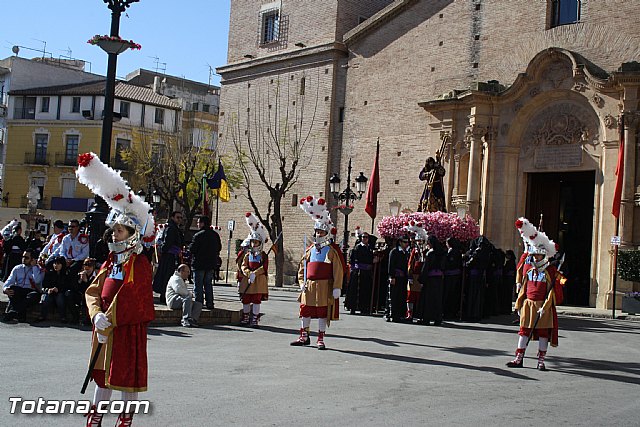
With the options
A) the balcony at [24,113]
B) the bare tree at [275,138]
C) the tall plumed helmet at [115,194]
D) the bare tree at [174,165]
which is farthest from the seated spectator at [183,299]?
the balcony at [24,113]

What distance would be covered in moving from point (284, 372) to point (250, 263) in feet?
19.5

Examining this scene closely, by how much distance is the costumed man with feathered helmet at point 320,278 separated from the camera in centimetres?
1303

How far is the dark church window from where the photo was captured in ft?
88.2

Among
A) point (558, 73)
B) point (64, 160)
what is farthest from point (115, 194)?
point (64, 160)

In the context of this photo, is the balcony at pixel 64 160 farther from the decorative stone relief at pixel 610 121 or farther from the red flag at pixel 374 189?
the decorative stone relief at pixel 610 121

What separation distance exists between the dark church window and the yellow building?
3485 cm

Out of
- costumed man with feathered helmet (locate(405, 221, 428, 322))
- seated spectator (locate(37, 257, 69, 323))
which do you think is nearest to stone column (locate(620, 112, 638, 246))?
costumed man with feathered helmet (locate(405, 221, 428, 322))

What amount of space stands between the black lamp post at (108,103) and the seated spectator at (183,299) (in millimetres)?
1646

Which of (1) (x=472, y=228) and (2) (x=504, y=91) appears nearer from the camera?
(1) (x=472, y=228)

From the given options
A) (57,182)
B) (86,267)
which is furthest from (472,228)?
(57,182)

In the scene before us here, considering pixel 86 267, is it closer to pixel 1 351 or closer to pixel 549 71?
pixel 1 351

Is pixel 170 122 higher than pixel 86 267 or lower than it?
higher

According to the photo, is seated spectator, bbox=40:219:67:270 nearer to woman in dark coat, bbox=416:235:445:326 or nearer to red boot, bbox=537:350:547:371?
woman in dark coat, bbox=416:235:445:326

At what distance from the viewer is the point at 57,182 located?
5834 centimetres
